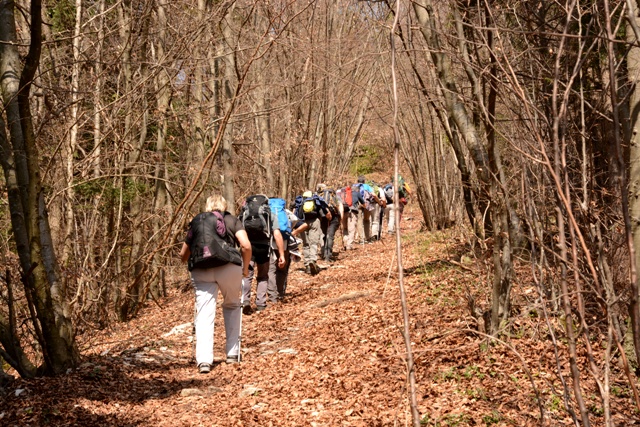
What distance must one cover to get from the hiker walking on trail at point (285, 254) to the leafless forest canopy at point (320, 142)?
1335mm

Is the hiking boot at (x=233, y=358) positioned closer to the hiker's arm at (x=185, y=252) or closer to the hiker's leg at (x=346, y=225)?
the hiker's arm at (x=185, y=252)

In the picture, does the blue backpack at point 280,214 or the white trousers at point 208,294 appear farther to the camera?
the blue backpack at point 280,214

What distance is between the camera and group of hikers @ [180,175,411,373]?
7.36 meters

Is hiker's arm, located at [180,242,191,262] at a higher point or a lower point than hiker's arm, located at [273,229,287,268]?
higher

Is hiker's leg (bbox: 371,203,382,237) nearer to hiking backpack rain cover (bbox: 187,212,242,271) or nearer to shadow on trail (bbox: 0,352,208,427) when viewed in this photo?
shadow on trail (bbox: 0,352,208,427)

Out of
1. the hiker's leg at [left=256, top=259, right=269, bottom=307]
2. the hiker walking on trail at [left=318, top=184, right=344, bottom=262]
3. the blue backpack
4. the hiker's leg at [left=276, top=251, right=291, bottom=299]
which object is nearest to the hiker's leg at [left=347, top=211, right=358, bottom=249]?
the hiker walking on trail at [left=318, top=184, right=344, bottom=262]

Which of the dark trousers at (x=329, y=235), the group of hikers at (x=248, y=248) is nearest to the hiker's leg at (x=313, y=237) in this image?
the group of hikers at (x=248, y=248)

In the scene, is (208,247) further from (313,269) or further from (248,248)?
(313,269)

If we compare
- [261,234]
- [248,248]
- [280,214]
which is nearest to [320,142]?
[280,214]

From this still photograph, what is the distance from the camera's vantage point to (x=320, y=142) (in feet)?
73.2

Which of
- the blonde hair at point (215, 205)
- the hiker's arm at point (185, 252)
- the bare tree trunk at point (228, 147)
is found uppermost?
the bare tree trunk at point (228, 147)

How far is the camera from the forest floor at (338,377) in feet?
18.0

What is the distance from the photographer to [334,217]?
54.0 ft

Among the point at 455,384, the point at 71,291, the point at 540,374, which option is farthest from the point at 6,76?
the point at 540,374
